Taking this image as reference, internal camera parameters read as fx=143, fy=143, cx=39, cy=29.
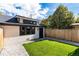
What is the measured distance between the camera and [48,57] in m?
5.38

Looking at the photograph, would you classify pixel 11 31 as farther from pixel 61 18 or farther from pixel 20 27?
pixel 61 18

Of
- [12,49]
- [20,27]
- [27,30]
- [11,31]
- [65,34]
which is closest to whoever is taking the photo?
[12,49]

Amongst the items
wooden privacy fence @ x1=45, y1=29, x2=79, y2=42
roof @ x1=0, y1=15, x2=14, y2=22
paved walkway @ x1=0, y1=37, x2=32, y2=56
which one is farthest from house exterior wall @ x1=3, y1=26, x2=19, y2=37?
wooden privacy fence @ x1=45, y1=29, x2=79, y2=42

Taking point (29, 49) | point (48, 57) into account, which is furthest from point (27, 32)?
point (48, 57)

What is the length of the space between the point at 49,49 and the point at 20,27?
1458 millimetres

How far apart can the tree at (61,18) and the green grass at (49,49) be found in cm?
92

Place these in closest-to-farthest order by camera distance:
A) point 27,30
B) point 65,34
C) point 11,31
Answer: point 11,31 < point 27,30 < point 65,34

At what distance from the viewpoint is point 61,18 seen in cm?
652

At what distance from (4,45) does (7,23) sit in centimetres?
85

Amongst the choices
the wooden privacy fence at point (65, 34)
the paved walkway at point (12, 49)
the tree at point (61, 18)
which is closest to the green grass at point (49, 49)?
the paved walkway at point (12, 49)

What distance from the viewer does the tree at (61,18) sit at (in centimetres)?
599

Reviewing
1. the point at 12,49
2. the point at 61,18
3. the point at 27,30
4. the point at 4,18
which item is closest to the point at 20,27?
the point at 27,30

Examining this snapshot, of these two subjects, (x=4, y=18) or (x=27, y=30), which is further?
(x=27, y=30)

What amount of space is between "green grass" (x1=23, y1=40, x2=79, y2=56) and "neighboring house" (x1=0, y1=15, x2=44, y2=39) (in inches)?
18.4
